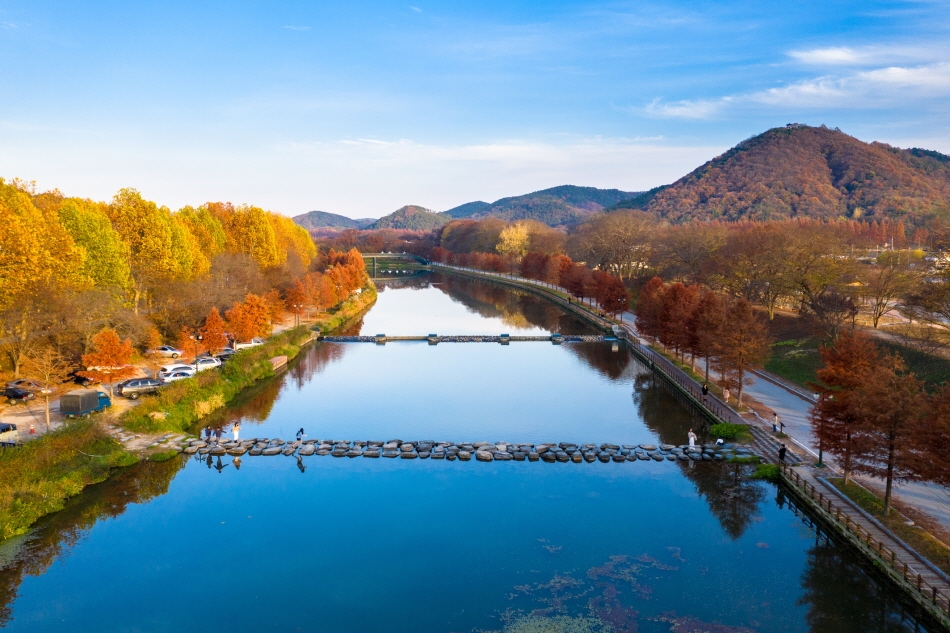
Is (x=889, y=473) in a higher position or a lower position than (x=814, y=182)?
lower

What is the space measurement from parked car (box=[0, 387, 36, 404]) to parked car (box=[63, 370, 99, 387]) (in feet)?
9.44

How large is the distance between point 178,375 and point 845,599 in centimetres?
3955

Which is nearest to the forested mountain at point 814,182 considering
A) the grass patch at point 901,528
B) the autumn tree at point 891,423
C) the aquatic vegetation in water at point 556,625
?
the grass patch at point 901,528

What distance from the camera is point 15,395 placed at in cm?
3688

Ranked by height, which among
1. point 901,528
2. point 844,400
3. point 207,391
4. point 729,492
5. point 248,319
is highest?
point 248,319

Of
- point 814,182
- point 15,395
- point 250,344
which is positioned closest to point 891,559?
point 15,395

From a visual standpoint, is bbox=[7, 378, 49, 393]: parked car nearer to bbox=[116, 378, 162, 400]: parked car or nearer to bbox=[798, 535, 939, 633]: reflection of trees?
bbox=[116, 378, 162, 400]: parked car

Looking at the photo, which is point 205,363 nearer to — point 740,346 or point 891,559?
point 740,346

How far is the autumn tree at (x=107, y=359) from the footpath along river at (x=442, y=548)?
269 inches

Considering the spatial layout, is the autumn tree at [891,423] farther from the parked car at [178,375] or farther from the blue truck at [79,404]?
the parked car at [178,375]

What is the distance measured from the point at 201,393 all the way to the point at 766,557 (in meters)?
33.6

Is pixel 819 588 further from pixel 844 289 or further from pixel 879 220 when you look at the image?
pixel 879 220

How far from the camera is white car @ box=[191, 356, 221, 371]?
4592cm

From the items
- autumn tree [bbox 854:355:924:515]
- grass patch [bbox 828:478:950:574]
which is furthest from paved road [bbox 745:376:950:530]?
autumn tree [bbox 854:355:924:515]
